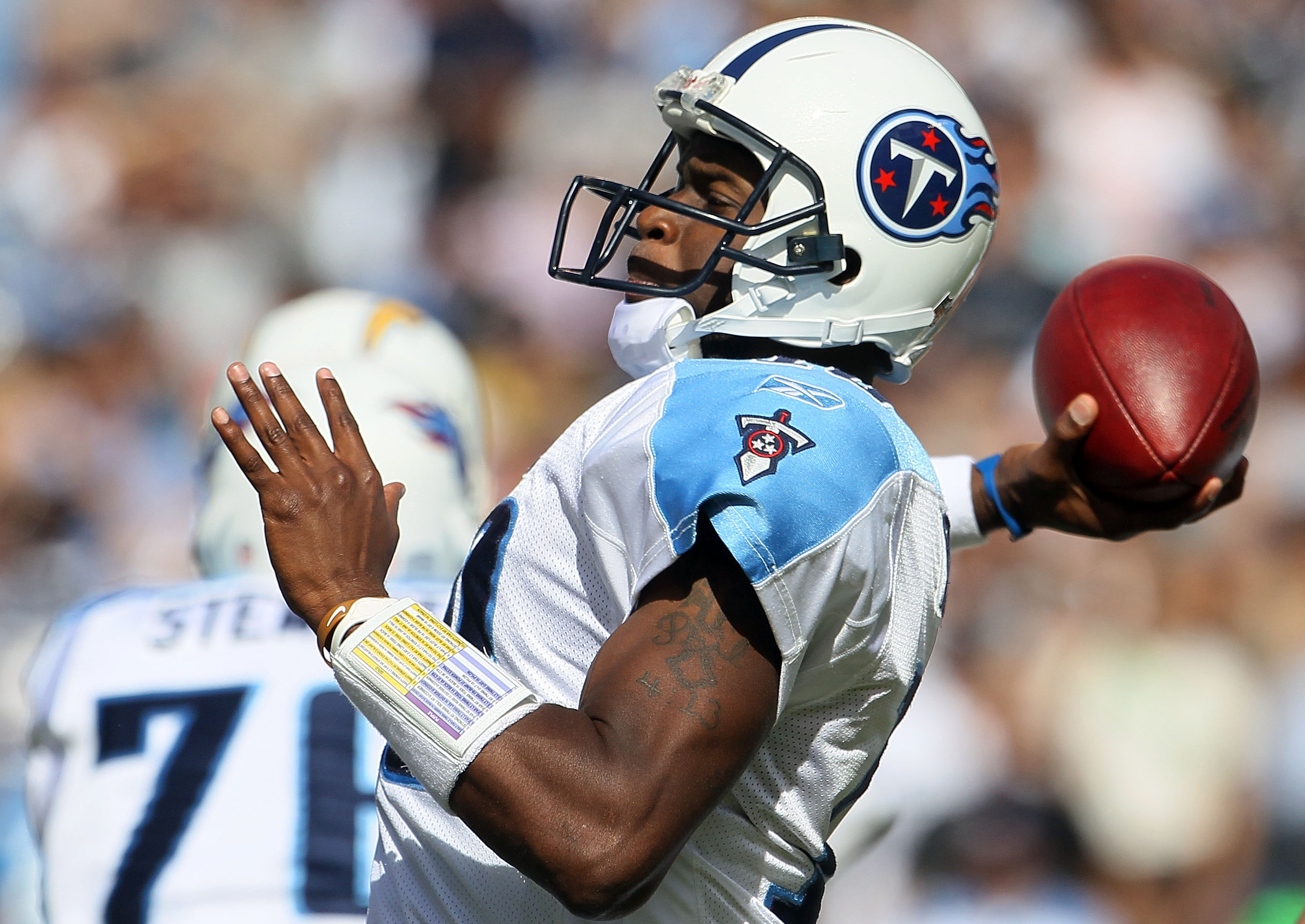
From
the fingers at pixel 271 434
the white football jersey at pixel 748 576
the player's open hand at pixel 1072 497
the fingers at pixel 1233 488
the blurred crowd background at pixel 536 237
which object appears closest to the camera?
the white football jersey at pixel 748 576

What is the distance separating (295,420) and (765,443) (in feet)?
1.79

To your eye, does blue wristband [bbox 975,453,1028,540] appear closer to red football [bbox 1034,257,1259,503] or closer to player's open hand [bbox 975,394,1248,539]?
player's open hand [bbox 975,394,1248,539]

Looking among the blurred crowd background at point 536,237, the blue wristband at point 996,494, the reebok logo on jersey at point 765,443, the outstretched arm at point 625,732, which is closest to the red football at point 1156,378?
the blue wristband at point 996,494

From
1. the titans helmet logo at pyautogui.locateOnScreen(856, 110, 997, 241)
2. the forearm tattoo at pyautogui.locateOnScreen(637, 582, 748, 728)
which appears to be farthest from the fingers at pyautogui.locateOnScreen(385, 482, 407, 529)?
the titans helmet logo at pyautogui.locateOnScreen(856, 110, 997, 241)

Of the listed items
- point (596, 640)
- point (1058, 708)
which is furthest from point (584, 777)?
point (1058, 708)

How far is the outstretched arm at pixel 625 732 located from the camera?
139 centimetres

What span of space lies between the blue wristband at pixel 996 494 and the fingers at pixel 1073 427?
0.26 meters

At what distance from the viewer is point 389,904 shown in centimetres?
183

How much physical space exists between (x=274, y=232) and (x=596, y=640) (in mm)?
4802

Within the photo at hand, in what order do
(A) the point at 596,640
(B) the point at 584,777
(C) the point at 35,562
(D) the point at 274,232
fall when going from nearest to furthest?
(B) the point at 584,777
(A) the point at 596,640
(C) the point at 35,562
(D) the point at 274,232

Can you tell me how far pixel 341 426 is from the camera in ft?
5.50

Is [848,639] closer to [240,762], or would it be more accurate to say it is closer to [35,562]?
[240,762]

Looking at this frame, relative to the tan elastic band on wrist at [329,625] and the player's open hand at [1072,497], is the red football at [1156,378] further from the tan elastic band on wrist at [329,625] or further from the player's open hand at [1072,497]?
the tan elastic band on wrist at [329,625]

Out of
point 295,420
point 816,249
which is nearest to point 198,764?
point 295,420
